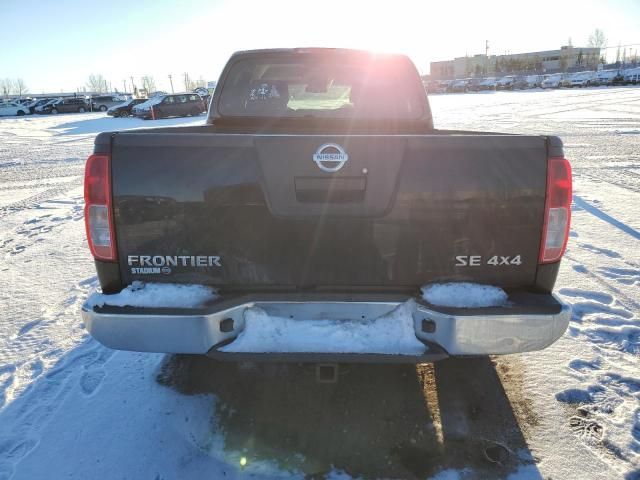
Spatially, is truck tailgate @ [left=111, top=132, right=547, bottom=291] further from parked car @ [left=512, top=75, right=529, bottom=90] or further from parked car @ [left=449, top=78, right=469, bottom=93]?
parked car @ [left=449, top=78, right=469, bottom=93]

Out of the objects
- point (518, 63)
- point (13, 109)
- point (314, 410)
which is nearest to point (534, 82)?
point (518, 63)

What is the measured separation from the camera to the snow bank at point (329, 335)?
2.25 m

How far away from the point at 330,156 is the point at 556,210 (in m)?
1.18

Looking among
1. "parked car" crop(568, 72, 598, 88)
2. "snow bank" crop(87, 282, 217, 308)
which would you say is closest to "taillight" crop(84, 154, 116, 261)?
"snow bank" crop(87, 282, 217, 308)

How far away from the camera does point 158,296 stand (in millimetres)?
2311

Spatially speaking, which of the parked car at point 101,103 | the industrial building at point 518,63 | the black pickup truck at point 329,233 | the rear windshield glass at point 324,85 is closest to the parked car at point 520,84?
the industrial building at point 518,63

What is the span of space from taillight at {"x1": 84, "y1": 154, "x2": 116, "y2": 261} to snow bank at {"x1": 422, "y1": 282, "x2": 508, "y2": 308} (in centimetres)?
165

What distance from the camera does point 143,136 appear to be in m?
2.24

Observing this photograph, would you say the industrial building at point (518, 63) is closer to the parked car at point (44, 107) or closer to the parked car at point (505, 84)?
the parked car at point (505, 84)

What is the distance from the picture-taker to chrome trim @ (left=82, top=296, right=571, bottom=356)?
218cm

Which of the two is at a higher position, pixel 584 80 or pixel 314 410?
pixel 584 80

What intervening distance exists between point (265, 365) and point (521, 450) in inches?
68.1

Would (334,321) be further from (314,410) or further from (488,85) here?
(488,85)

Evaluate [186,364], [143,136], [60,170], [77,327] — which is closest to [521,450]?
[186,364]
